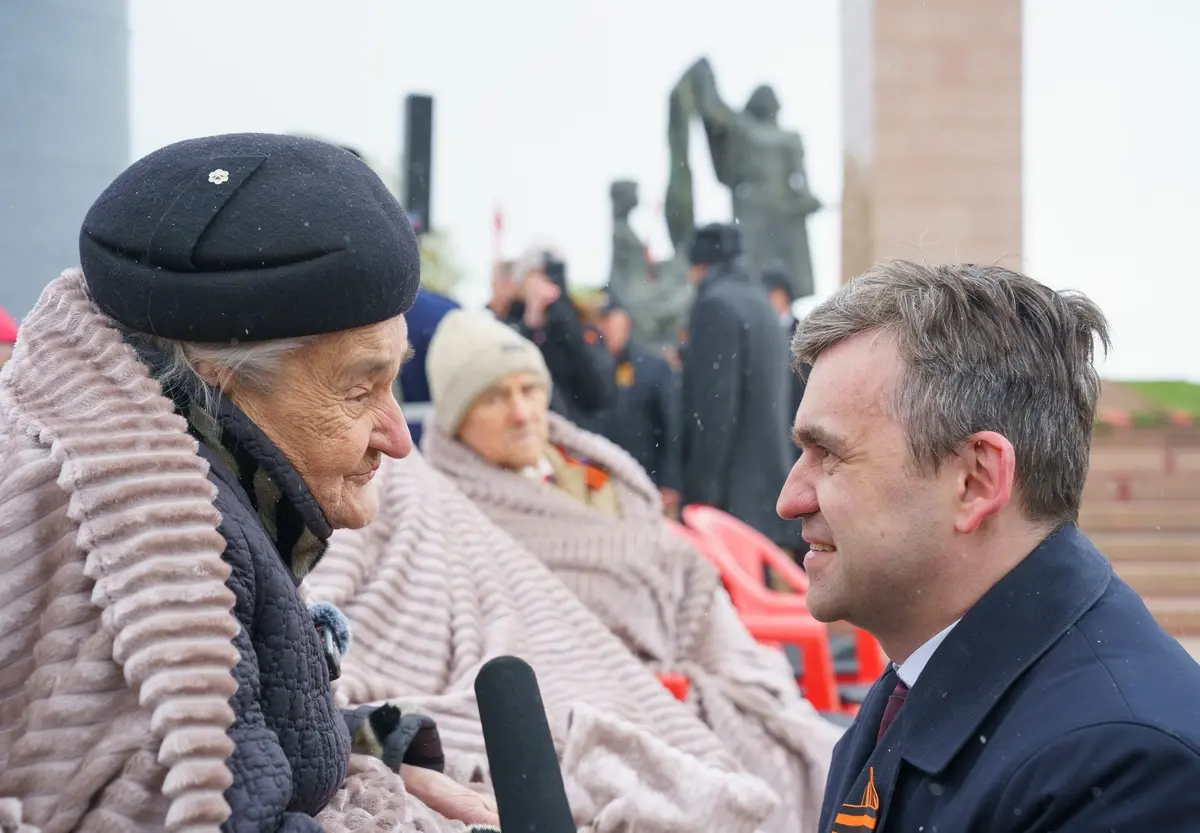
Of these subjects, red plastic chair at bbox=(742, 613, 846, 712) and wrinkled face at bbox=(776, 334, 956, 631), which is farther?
red plastic chair at bbox=(742, 613, 846, 712)

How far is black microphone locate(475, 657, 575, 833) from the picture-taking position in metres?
1.29

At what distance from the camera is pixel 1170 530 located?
1188 cm

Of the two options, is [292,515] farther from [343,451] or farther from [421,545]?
[421,545]

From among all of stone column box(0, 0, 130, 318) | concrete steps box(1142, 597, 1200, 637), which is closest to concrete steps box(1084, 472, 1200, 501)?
concrete steps box(1142, 597, 1200, 637)

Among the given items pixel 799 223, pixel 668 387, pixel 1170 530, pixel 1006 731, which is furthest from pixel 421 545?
pixel 799 223

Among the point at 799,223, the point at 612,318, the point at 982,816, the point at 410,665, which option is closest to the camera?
the point at 982,816

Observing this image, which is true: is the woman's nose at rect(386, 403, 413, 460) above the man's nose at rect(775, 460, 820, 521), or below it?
above

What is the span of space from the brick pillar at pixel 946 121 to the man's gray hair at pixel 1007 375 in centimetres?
1295

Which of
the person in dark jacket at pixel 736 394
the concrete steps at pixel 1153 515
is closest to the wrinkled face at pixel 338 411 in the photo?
the person in dark jacket at pixel 736 394

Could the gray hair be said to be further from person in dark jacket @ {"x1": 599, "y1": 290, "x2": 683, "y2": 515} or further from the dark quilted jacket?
person in dark jacket @ {"x1": 599, "y1": 290, "x2": 683, "y2": 515}

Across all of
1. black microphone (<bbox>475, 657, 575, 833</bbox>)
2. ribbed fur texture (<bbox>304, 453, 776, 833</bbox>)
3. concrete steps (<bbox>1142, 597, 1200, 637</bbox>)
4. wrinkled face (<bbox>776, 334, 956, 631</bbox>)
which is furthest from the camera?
concrete steps (<bbox>1142, 597, 1200, 637</bbox>)

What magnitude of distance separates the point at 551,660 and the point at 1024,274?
178 cm

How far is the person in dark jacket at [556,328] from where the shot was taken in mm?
6281

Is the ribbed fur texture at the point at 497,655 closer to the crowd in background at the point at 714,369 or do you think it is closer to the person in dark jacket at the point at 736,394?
the crowd in background at the point at 714,369
